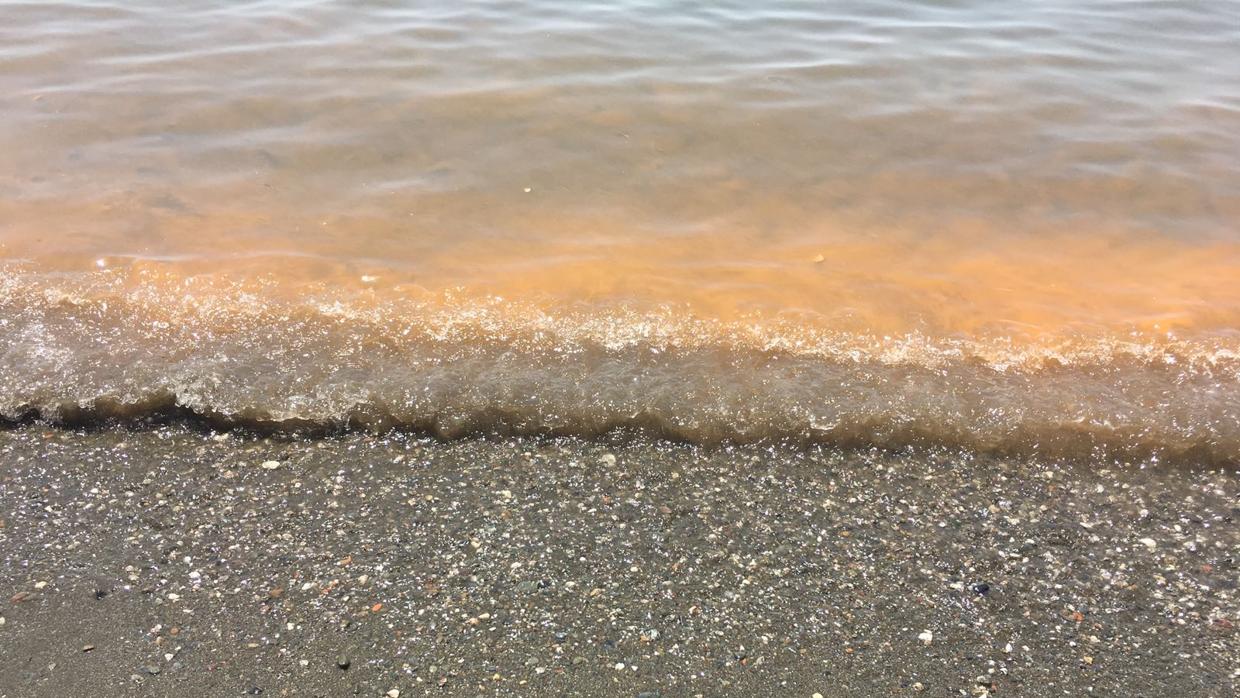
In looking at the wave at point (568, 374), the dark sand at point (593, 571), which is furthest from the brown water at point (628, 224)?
the dark sand at point (593, 571)

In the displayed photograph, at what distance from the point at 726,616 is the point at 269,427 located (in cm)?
191

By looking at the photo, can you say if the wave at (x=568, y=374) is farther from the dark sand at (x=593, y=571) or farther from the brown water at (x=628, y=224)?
the dark sand at (x=593, y=571)

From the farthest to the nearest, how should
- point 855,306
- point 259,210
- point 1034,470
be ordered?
point 259,210 < point 855,306 < point 1034,470

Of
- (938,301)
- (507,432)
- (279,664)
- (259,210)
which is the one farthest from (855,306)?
(259,210)

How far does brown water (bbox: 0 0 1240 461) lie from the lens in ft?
11.3

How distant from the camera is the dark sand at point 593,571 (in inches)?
93.2

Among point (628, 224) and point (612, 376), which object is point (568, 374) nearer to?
point (612, 376)

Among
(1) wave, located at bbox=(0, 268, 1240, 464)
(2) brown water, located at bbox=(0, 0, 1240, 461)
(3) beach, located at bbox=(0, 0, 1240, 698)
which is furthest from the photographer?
(2) brown water, located at bbox=(0, 0, 1240, 461)

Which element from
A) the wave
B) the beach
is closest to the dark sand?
the beach

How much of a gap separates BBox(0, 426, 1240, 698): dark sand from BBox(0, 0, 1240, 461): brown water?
0.80ft

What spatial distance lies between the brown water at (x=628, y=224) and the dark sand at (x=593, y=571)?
244mm

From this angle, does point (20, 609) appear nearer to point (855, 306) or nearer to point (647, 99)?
point (855, 306)

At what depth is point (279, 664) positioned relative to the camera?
2348 mm

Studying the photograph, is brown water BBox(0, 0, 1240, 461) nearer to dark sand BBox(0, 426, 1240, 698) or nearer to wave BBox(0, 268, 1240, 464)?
wave BBox(0, 268, 1240, 464)
